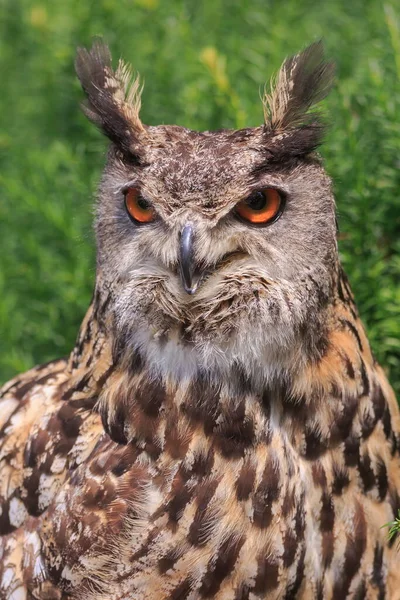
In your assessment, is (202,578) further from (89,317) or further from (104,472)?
(89,317)

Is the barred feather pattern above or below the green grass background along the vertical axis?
below

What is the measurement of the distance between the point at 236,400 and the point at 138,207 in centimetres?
50

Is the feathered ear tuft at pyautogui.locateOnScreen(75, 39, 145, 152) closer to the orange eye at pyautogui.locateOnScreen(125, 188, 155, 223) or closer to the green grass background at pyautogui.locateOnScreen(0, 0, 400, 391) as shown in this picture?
the orange eye at pyautogui.locateOnScreen(125, 188, 155, 223)

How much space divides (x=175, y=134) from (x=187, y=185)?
196 millimetres

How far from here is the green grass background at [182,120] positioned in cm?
287

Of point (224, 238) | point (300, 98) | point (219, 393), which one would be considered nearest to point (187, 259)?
point (224, 238)

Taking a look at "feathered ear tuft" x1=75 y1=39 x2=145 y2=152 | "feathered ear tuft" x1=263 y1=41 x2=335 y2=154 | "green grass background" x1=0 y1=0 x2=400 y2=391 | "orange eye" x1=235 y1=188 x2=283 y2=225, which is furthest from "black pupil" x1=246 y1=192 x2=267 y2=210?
"green grass background" x1=0 y1=0 x2=400 y2=391

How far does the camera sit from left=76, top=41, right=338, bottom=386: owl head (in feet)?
6.48

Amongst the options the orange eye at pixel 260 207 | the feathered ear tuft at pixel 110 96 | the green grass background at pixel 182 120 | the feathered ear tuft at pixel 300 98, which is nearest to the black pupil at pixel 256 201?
the orange eye at pixel 260 207

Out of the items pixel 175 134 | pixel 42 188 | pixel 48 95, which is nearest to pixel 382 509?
pixel 175 134

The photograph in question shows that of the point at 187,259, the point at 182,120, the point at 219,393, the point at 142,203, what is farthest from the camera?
the point at 182,120

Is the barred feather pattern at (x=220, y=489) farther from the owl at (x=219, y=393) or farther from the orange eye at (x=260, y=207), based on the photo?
the orange eye at (x=260, y=207)

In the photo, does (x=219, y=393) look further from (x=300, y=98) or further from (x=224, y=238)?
(x=300, y=98)

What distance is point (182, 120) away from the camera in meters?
3.35
